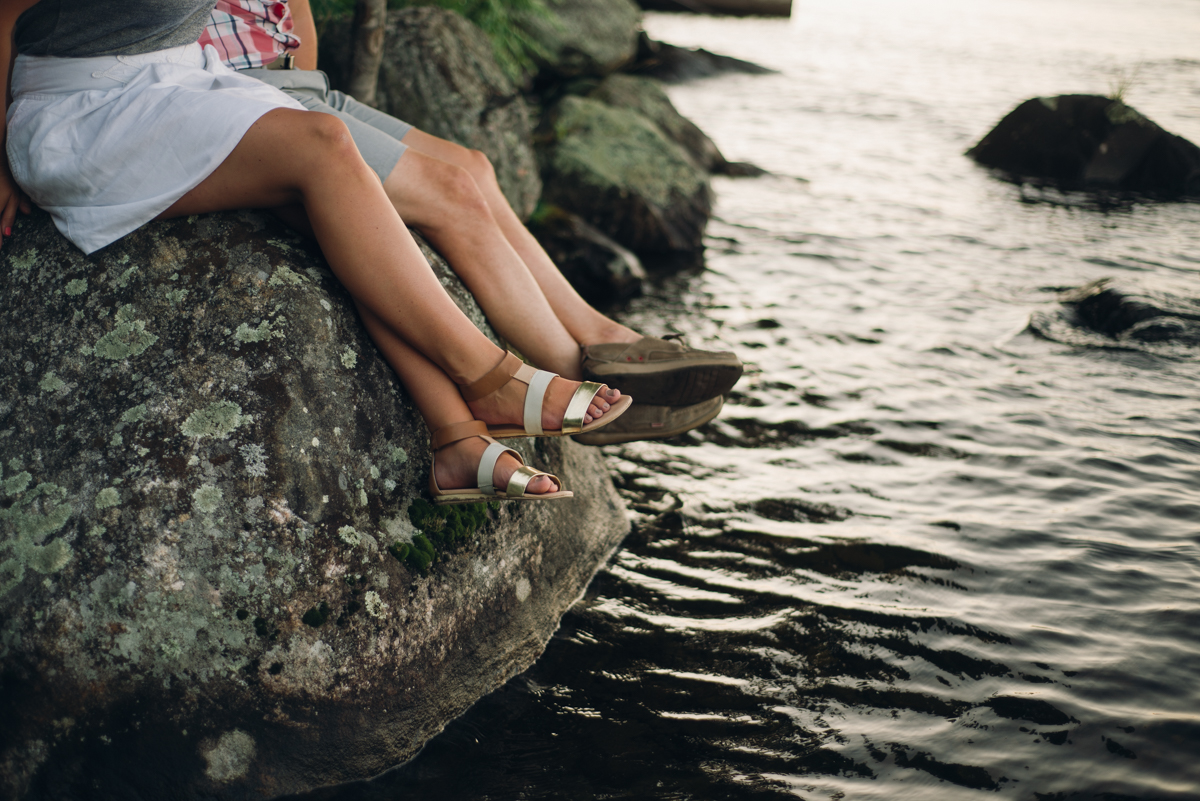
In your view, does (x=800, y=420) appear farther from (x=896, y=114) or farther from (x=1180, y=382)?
(x=896, y=114)

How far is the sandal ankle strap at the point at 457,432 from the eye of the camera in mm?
2670

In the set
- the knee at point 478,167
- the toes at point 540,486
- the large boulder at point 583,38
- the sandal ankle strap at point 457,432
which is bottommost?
the toes at point 540,486

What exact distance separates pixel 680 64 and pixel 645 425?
16.7 m

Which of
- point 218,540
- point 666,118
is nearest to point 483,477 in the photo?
point 218,540

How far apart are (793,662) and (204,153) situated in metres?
2.55

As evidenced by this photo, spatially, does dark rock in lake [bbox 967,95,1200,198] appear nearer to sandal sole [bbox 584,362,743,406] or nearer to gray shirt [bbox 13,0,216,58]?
sandal sole [bbox 584,362,743,406]

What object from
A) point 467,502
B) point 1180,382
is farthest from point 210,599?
point 1180,382

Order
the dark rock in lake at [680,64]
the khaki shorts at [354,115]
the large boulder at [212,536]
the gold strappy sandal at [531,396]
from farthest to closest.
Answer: the dark rock in lake at [680,64] → the khaki shorts at [354,115] → the gold strappy sandal at [531,396] → the large boulder at [212,536]

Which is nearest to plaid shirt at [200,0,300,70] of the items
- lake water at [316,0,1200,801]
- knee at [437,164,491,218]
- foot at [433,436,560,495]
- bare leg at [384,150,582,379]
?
bare leg at [384,150,582,379]

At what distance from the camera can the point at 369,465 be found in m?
2.67

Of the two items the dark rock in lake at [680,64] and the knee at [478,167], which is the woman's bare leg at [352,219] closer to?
the knee at [478,167]

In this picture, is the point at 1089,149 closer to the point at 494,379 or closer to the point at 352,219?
the point at 494,379

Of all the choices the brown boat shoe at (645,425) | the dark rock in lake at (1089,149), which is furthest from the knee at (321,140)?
the dark rock in lake at (1089,149)

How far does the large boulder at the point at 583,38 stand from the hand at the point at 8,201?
10.1 m
